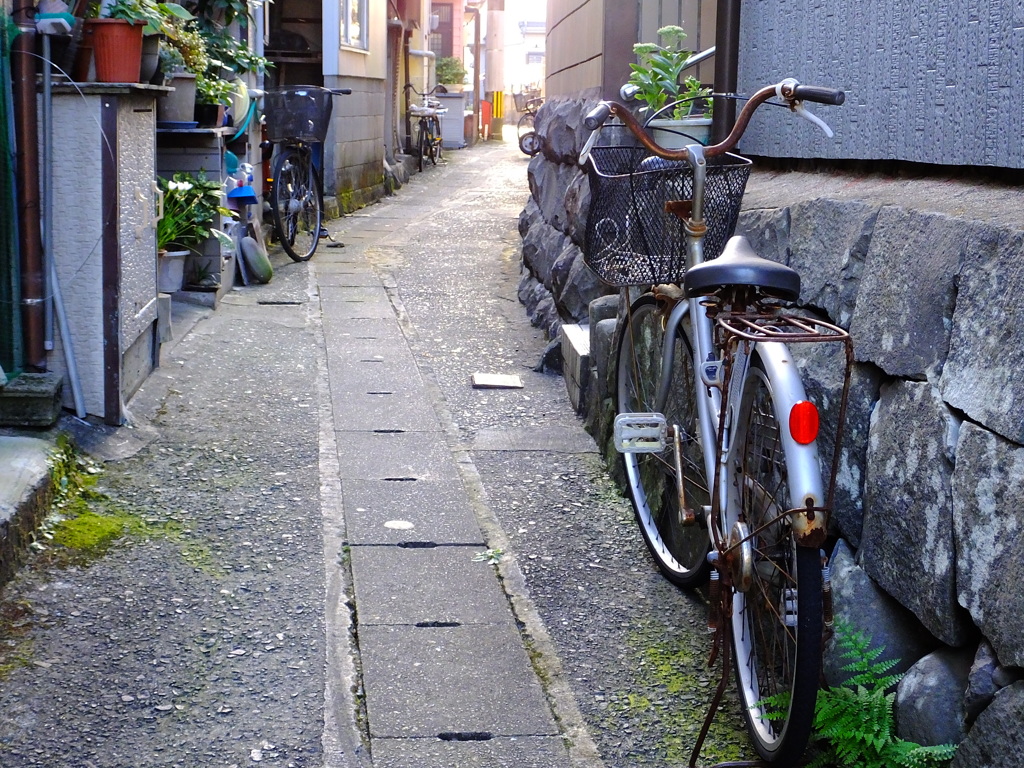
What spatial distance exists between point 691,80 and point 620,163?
5.56 feet

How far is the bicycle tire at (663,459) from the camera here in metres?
3.88

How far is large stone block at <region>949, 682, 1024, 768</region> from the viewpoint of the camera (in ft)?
7.28

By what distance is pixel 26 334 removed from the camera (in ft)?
15.9

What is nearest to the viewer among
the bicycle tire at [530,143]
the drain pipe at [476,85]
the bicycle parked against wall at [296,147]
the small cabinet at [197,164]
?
the small cabinet at [197,164]

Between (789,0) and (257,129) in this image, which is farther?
(257,129)

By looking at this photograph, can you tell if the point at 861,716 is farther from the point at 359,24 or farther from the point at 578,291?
the point at 359,24

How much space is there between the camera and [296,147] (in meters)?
10.5

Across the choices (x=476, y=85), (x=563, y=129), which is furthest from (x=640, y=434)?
(x=476, y=85)

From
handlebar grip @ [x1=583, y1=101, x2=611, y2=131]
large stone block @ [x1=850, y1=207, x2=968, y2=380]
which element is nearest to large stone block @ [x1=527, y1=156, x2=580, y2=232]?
handlebar grip @ [x1=583, y1=101, x2=611, y2=131]

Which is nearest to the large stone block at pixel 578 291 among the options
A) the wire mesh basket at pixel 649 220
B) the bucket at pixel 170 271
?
the bucket at pixel 170 271

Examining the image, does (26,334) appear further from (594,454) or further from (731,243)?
(731,243)

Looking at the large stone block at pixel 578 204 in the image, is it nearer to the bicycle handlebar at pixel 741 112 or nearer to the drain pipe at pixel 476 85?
the bicycle handlebar at pixel 741 112

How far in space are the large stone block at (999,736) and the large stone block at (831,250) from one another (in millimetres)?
1154

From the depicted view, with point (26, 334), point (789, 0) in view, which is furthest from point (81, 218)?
point (789, 0)
